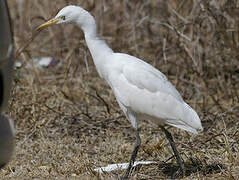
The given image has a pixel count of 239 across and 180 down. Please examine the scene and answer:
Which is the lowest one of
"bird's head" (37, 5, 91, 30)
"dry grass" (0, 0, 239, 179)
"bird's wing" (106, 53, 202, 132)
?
"dry grass" (0, 0, 239, 179)

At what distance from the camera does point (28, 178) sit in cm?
373

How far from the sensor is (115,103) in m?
5.55

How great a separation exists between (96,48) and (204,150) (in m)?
1.16

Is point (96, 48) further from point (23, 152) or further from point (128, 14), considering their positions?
point (128, 14)

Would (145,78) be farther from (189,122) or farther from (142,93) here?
(189,122)

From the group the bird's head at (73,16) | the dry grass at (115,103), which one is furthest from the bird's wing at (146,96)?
the bird's head at (73,16)

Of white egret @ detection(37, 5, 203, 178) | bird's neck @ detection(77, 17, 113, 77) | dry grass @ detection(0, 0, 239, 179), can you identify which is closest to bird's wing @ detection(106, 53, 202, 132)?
white egret @ detection(37, 5, 203, 178)

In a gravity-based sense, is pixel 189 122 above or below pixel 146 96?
below

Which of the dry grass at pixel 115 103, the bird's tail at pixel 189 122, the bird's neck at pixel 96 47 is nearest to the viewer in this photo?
the bird's tail at pixel 189 122

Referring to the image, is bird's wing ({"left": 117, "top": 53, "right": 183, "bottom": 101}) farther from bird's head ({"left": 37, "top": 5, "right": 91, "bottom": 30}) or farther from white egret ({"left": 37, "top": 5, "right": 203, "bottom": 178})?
bird's head ({"left": 37, "top": 5, "right": 91, "bottom": 30})

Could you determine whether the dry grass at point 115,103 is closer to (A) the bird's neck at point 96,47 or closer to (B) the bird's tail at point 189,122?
(B) the bird's tail at point 189,122

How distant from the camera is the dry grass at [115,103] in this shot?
395 cm

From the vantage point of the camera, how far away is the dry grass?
3.95 metres

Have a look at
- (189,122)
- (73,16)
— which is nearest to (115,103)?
(73,16)
